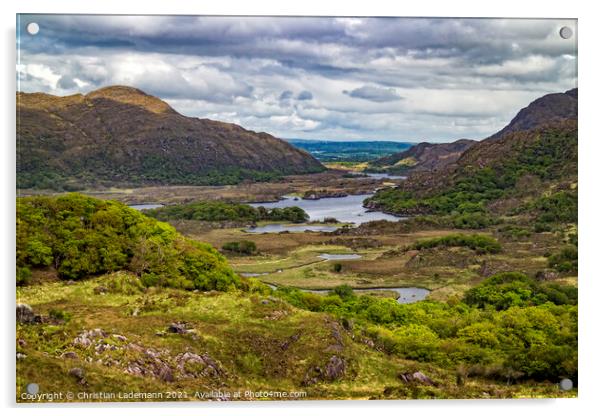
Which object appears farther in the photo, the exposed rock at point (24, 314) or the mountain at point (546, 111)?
the mountain at point (546, 111)

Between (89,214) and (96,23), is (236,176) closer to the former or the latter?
(89,214)

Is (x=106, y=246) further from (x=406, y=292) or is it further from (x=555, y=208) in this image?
(x=555, y=208)

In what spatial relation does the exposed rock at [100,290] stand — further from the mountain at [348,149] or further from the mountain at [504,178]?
the mountain at [504,178]

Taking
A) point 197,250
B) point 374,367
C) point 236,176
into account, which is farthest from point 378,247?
point 374,367

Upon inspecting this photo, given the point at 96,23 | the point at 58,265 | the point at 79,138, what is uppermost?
the point at 96,23

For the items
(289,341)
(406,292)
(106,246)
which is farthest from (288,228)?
(289,341)

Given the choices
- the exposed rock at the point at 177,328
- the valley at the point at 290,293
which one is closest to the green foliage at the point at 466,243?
the valley at the point at 290,293
